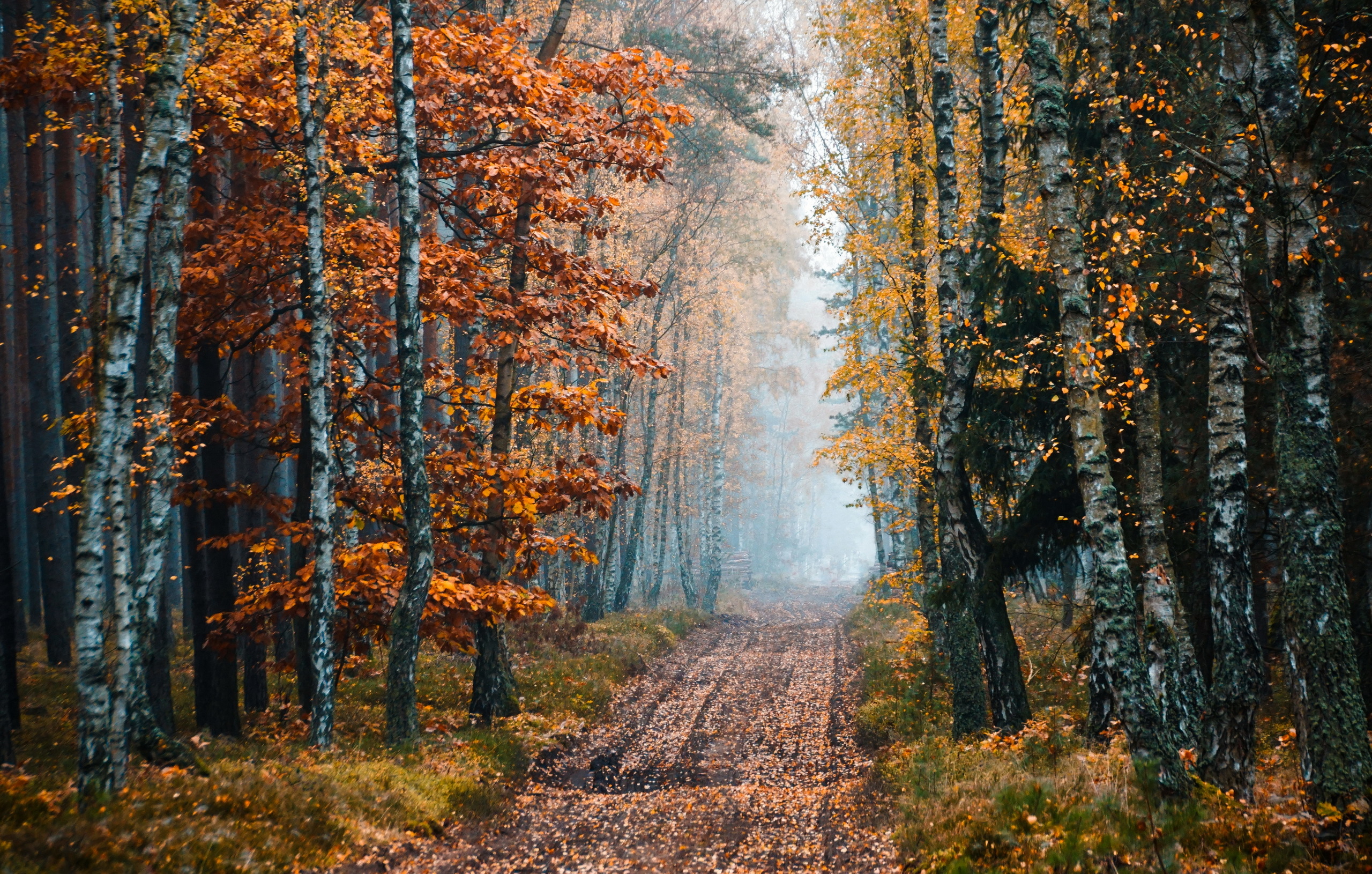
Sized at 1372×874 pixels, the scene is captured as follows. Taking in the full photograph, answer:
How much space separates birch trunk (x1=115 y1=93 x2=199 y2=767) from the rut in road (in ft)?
8.87

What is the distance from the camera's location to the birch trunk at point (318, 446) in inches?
366

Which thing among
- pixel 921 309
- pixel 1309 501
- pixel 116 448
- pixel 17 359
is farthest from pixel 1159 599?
pixel 17 359

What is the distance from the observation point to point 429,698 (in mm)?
13320

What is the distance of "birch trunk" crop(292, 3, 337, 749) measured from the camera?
366 inches

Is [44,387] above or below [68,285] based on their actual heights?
below

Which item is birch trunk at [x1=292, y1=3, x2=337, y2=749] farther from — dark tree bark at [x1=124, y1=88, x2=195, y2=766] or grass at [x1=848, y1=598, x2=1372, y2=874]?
grass at [x1=848, y1=598, x2=1372, y2=874]

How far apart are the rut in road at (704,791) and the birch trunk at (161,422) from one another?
270cm

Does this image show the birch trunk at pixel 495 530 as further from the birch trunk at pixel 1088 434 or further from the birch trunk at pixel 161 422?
the birch trunk at pixel 1088 434

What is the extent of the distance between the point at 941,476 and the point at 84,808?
9.41 m

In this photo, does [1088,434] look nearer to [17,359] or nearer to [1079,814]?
[1079,814]

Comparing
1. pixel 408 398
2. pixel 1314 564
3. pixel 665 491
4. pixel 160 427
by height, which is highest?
pixel 408 398

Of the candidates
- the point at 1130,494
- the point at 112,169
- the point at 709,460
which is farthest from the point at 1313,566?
the point at 709,460

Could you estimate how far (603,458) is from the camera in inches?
480

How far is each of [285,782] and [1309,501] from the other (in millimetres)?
8689
